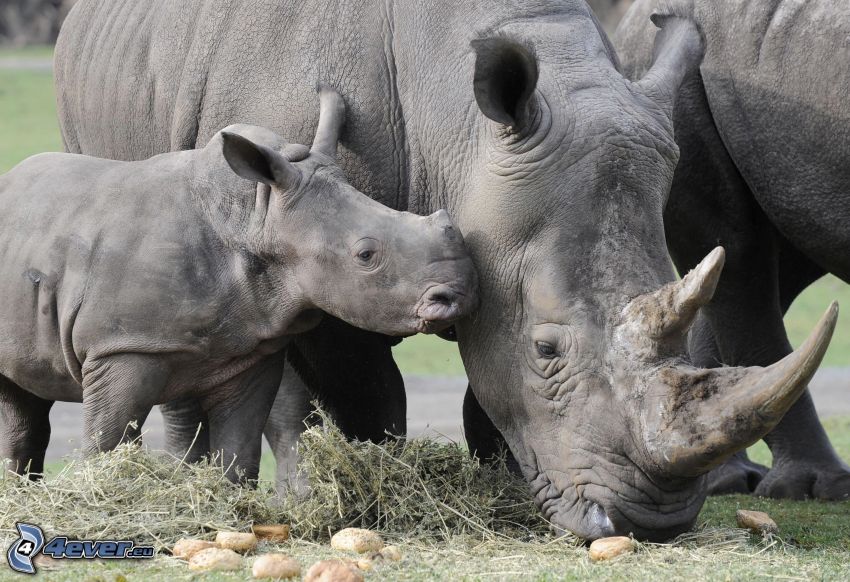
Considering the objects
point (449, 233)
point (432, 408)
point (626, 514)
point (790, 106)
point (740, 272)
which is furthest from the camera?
point (432, 408)

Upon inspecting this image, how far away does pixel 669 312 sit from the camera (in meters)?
5.02

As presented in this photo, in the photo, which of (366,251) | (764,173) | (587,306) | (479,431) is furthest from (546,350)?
(764,173)

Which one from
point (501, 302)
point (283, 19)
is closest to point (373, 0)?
point (283, 19)

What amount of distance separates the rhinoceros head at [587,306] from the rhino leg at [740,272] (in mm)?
1655

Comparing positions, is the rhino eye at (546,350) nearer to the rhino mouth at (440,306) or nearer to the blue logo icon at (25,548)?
the rhino mouth at (440,306)

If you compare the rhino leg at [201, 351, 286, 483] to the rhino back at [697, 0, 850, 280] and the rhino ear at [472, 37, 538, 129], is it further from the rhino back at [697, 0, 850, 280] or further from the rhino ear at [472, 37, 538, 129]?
the rhino back at [697, 0, 850, 280]

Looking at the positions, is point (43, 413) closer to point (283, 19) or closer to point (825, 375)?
point (283, 19)

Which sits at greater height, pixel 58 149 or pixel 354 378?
pixel 354 378

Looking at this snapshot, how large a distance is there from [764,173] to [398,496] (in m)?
2.62

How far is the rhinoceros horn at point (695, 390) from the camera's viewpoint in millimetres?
4820

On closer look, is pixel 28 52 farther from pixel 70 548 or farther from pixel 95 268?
pixel 70 548

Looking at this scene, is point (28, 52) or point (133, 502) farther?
point (28, 52)

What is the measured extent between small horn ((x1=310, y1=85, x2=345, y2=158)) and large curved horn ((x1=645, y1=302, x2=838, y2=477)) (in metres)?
1.54

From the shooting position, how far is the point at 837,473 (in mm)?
7734
